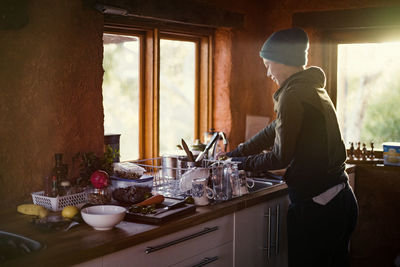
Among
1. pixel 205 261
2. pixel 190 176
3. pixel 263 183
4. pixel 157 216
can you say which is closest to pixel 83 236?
pixel 157 216

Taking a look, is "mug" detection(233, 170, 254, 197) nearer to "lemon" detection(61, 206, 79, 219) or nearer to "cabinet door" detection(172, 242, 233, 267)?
"cabinet door" detection(172, 242, 233, 267)

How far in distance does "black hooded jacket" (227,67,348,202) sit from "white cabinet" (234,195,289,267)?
26 centimetres

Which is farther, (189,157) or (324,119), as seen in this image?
(189,157)

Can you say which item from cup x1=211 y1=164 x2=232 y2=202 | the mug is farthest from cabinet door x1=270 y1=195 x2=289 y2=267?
cup x1=211 y1=164 x2=232 y2=202

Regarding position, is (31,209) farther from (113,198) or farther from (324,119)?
(324,119)

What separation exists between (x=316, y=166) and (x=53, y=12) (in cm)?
145

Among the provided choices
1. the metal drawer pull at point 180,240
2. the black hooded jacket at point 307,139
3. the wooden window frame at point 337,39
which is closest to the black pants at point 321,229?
the black hooded jacket at point 307,139

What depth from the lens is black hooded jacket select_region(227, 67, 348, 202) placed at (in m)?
2.37

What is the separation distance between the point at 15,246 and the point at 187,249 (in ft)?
2.35

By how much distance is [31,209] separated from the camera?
214 cm

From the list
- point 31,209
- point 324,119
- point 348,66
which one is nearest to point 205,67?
point 348,66

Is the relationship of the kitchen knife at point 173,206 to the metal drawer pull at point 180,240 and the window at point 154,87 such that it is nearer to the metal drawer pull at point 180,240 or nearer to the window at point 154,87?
the metal drawer pull at point 180,240

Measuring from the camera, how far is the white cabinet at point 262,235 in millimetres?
2521

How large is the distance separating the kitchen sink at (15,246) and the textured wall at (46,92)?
1.62ft
